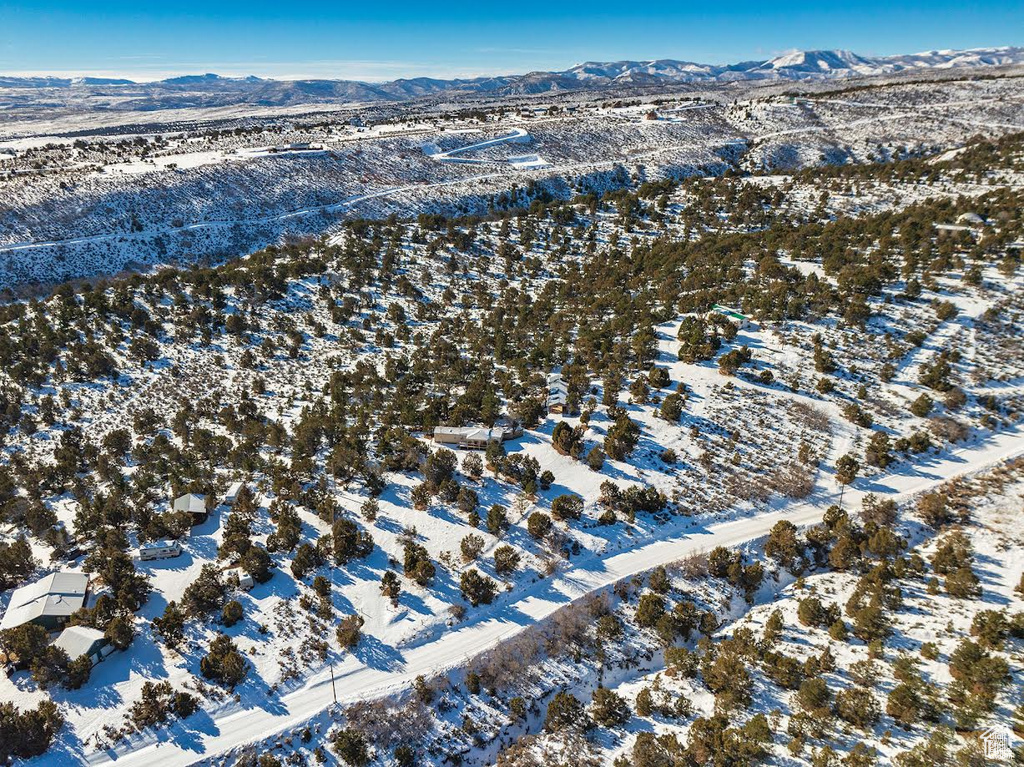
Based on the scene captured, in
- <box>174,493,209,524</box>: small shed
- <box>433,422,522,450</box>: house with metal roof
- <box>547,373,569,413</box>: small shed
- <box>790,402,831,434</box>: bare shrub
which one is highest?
<box>547,373,569,413</box>: small shed

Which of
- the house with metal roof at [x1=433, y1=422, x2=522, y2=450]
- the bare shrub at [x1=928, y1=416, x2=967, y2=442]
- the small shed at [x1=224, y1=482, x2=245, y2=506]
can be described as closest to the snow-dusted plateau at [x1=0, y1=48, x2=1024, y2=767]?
the bare shrub at [x1=928, y1=416, x2=967, y2=442]

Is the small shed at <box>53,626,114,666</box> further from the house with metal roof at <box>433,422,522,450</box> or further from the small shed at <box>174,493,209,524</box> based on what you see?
the house with metal roof at <box>433,422,522,450</box>

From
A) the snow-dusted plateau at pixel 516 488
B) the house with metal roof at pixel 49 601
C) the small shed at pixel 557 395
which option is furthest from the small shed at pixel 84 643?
the small shed at pixel 557 395

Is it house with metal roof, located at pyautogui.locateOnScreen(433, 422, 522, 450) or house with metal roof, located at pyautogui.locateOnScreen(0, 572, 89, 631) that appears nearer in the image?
house with metal roof, located at pyautogui.locateOnScreen(0, 572, 89, 631)

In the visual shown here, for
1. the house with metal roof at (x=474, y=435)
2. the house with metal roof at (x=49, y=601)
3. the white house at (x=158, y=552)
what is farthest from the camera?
the house with metal roof at (x=474, y=435)

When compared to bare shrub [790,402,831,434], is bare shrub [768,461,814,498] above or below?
below

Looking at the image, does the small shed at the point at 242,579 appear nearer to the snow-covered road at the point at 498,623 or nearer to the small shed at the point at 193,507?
the small shed at the point at 193,507

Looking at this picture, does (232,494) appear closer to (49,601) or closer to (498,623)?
(49,601)
